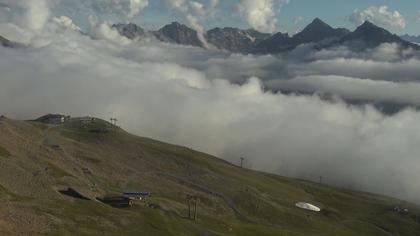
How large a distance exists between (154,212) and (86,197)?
74.8ft

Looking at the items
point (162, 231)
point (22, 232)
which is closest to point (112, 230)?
point (162, 231)

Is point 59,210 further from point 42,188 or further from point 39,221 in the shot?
point 42,188

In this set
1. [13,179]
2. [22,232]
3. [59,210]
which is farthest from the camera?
[13,179]

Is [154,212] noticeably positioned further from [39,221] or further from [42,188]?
[39,221]

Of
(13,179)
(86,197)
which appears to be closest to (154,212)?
(86,197)

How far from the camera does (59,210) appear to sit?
6634 inches

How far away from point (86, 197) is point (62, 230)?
45807mm

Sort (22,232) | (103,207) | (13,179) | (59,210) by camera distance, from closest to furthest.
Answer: (22,232)
(59,210)
(103,207)
(13,179)

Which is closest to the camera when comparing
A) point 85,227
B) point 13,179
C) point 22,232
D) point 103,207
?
point 22,232

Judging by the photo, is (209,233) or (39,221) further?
(209,233)

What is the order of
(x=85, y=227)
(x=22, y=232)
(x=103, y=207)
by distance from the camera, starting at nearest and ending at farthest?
(x=22, y=232), (x=85, y=227), (x=103, y=207)

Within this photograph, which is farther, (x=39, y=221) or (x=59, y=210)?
(x=59, y=210)

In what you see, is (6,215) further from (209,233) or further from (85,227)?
(209,233)

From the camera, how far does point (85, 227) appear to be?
15825 cm
